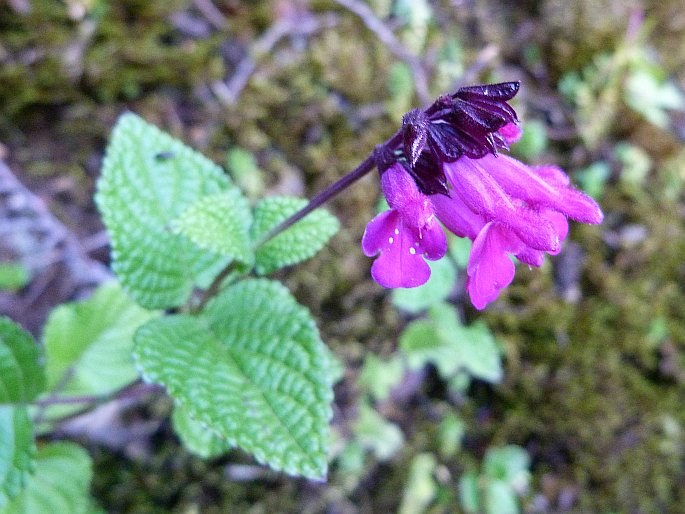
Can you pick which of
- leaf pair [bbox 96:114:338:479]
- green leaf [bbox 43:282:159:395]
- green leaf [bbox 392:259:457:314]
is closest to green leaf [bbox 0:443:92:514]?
green leaf [bbox 43:282:159:395]

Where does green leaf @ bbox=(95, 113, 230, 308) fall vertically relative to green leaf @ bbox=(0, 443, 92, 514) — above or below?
above

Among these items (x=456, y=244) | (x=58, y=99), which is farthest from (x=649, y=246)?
(x=58, y=99)

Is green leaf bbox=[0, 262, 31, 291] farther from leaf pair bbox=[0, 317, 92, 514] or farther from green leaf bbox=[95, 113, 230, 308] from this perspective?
green leaf bbox=[95, 113, 230, 308]

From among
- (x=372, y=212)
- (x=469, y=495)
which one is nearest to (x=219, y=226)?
(x=372, y=212)

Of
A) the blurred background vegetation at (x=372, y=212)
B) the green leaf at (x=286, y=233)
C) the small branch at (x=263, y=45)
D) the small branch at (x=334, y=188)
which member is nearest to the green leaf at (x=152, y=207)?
the green leaf at (x=286, y=233)

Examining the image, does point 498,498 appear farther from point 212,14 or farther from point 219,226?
point 212,14
